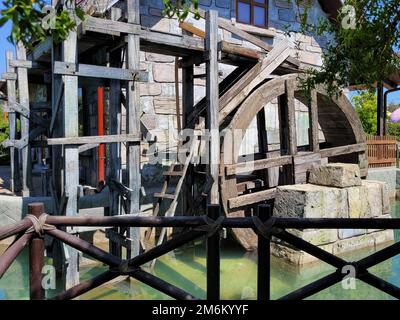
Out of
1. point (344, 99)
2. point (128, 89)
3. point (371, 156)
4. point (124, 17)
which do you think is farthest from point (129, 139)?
point (371, 156)

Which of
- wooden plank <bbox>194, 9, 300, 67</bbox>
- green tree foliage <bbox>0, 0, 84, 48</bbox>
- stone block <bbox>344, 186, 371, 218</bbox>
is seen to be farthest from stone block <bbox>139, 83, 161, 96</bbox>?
green tree foliage <bbox>0, 0, 84, 48</bbox>

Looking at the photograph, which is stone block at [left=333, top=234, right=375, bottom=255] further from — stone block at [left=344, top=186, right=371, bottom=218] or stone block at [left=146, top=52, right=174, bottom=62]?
stone block at [left=146, top=52, right=174, bottom=62]

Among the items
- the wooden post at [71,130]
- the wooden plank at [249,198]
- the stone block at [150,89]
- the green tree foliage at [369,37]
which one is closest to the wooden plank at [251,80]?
the wooden plank at [249,198]

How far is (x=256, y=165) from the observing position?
5.88 metres

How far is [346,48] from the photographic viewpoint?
2.74 metres

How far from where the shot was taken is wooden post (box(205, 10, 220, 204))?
16.7 feet

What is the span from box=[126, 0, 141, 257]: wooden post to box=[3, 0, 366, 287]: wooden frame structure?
11mm

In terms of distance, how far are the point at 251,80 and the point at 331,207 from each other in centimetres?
212

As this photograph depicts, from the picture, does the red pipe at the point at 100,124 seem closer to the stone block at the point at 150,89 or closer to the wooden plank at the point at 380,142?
the stone block at the point at 150,89

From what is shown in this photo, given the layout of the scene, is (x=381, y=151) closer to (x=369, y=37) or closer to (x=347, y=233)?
(x=347, y=233)

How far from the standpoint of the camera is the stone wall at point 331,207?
17.3ft

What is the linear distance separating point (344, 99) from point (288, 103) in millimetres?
1334

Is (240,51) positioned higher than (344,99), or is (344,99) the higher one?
(240,51)

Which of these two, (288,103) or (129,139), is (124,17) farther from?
(288,103)
